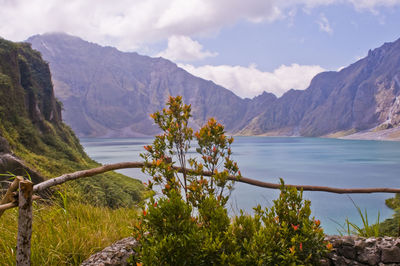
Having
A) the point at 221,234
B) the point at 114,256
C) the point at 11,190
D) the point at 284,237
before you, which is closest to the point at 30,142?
the point at 11,190

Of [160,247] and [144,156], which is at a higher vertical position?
[144,156]

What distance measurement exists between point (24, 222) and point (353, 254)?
99.4 inches

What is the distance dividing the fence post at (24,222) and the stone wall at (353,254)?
47cm

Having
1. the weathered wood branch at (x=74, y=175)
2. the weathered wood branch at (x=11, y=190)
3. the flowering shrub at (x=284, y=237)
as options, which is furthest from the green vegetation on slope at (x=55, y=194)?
the flowering shrub at (x=284, y=237)

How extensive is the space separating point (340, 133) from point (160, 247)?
21456 centimetres

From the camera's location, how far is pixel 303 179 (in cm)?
4162

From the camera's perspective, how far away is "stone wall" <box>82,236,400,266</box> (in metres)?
2.26

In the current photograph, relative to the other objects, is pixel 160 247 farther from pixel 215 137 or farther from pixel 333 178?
pixel 333 178

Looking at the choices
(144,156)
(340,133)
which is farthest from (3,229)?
(340,133)

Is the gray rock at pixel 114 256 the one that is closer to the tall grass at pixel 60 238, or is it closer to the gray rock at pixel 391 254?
the tall grass at pixel 60 238

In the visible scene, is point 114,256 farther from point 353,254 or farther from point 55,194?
point 55,194

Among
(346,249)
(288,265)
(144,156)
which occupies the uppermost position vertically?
(144,156)

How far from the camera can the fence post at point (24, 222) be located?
196cm

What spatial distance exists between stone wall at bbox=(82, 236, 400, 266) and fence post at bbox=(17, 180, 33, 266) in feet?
1.54
